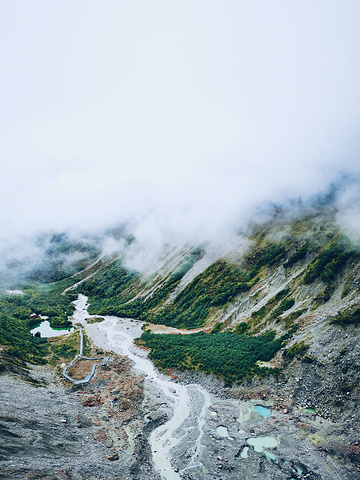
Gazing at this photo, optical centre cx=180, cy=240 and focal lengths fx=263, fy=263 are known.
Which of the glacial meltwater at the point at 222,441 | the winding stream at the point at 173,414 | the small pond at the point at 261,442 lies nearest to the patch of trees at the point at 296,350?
the glacial meltwater at the point at 222,441

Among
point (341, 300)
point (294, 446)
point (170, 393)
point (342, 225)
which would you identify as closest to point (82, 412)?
point (170, 393)

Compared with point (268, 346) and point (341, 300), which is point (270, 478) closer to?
point (268, 346)

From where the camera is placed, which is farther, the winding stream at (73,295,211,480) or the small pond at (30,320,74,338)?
the small pond at (30,320,74,338)

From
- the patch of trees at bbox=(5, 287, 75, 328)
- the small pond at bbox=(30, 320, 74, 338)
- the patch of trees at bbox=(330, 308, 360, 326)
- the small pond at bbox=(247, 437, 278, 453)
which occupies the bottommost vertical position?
the small pond at bbox=(247, 437, 278, 453)

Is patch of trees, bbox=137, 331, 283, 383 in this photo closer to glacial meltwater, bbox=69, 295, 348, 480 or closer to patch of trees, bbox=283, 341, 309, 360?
patch of trees, bbox=283, 341, 309, 360

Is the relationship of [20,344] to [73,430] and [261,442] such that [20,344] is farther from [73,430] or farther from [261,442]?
[261,442]

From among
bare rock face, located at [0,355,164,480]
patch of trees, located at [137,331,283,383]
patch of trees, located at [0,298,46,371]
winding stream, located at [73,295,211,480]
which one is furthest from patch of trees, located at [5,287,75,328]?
bare rock face, located at [0,355,164,480]
